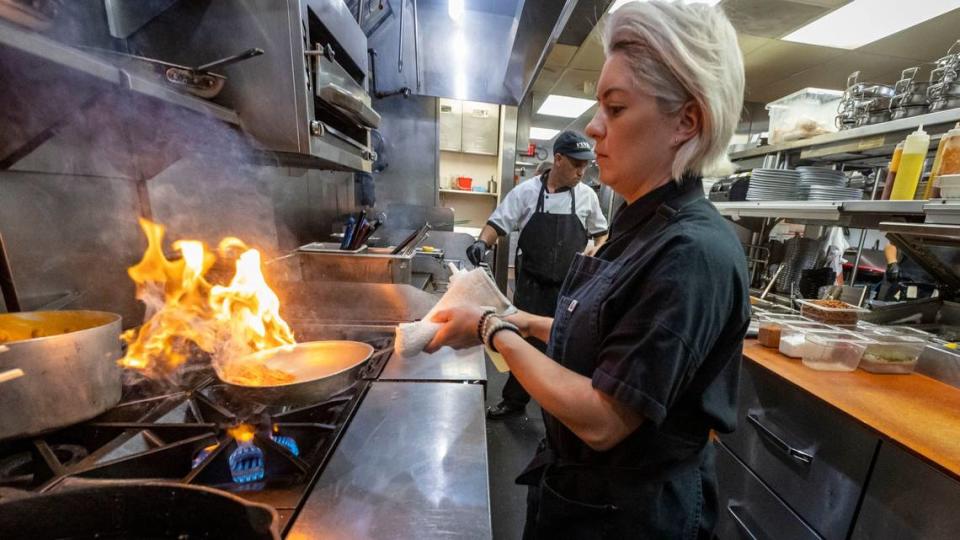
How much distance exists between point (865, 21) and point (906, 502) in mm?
2942

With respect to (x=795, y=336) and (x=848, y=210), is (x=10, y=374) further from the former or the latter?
(x=848, y=210)

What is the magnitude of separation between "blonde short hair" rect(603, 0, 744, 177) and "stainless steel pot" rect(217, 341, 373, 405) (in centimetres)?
82

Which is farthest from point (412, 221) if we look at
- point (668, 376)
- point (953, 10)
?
point (953, 10)

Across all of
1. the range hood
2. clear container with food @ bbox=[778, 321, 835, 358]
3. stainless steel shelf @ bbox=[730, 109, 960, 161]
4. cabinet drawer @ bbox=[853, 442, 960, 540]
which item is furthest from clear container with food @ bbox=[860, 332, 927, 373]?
the range hood

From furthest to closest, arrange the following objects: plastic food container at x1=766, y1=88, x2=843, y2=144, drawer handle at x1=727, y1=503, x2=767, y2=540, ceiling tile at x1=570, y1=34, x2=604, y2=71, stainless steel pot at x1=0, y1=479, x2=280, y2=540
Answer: ceiling tile at x1=570, y1=34, x2=604, y2=71 < plastic food container at x1=766, y1=88, x2=843, y2=144 < drawer handle at x1=727, y1=503, x2=767, y2=540 < stainless steel pot at x1=0, y1=479, x2=280, y2=540

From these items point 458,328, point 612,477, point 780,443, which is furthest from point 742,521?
point 458,328

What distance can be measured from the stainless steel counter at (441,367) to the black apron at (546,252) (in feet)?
5.04

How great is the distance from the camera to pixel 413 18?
9.25 feet

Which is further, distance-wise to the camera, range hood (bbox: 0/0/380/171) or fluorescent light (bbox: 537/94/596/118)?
fluorescent light (bbox: 537/94/596/118)

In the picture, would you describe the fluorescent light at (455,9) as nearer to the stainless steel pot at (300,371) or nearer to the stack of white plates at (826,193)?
the stainless steel pot at (300,371)

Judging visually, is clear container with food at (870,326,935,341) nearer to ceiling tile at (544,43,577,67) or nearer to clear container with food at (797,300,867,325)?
clear container with food at (797,300,867,325)

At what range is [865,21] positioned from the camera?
232 cm

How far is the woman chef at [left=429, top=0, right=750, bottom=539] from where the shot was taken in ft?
1.95

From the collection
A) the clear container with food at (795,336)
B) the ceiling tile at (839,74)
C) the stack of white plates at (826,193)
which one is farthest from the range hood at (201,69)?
the ceiling tile at (839,74)
